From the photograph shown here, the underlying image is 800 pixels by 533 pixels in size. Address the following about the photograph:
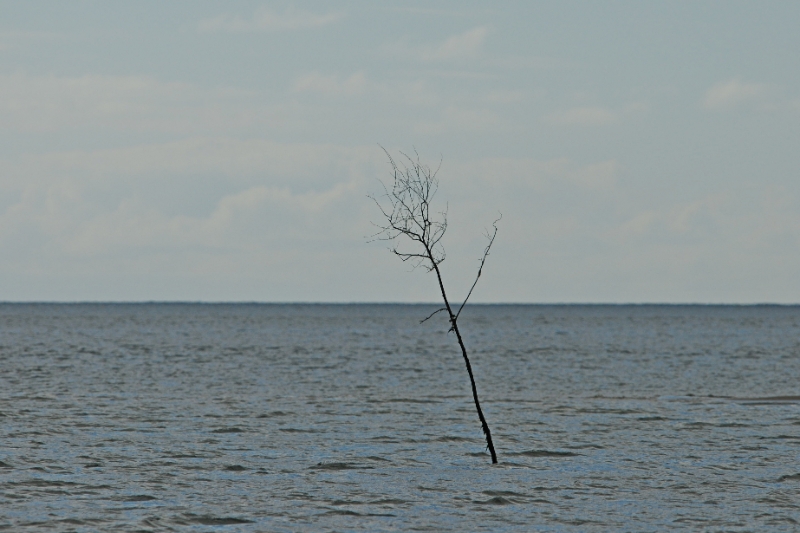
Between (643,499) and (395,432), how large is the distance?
10.7 metres

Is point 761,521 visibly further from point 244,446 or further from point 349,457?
point 244,446

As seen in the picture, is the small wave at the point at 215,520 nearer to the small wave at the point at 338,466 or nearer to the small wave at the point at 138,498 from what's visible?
the small wave at the point at 138,498

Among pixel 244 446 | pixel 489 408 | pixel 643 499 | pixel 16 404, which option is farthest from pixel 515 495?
pixel 16 404

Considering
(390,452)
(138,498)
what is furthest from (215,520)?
(390,452)

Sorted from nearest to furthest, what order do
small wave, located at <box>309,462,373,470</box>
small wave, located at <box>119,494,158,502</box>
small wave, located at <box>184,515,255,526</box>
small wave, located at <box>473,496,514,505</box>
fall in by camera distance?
1. small wave, located at <box>184,515,255,526</box>
2. small wave, located at <box>119,494,158,502</box>
3. small wave, located at <box>473,496,514,505</box>
4. small wave, located at <box>309,462,373,470</box>

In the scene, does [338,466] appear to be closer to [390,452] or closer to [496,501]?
[390,452]

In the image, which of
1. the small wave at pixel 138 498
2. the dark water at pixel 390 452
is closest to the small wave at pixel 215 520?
the dark water at pixel 390 452

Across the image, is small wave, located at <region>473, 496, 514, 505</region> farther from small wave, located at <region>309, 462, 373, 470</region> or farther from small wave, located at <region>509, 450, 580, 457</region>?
small wave, located at <region>509, 450, 580, 457</region>

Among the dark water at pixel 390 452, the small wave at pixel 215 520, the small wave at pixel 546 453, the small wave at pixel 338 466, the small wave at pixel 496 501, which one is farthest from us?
the small wave at pixel 546 453

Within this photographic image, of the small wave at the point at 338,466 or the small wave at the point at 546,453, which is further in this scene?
the small wave at the point at 546,453

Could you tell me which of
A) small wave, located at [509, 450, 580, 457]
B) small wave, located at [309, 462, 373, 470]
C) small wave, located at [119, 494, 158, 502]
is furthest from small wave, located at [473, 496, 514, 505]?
small wave, located at [119, 494, 158, 502]

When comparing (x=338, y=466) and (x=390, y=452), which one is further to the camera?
(x=390, y=452)

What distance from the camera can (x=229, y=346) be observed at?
85438 mm

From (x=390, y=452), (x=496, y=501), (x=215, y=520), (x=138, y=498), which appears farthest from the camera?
(x=390, y=452)
